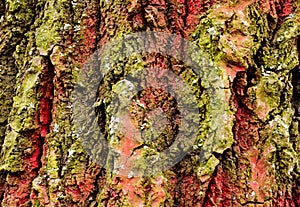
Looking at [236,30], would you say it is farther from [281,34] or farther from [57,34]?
[57,34]

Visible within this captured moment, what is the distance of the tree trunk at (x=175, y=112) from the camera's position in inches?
49.2

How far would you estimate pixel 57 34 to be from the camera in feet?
4.63

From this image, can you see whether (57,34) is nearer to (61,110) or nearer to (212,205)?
(61,110)


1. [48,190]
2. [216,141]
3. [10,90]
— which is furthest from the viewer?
[10,90]

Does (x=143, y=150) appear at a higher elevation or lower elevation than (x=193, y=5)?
lower

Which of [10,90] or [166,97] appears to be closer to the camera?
[166,97]

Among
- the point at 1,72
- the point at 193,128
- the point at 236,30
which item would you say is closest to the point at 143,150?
the point at 193,128

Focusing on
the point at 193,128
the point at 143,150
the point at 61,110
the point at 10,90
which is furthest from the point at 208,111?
the point at 10,90

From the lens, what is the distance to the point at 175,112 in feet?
4.25

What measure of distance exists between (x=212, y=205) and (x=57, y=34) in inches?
29.7

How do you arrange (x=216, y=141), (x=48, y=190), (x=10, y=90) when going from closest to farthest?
(x=216, y=141) → (x=48, y=190) → (x=10, y=90)

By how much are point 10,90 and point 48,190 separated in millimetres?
453

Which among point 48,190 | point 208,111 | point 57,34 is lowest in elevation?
point 48,190

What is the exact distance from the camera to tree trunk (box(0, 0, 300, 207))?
125cm
